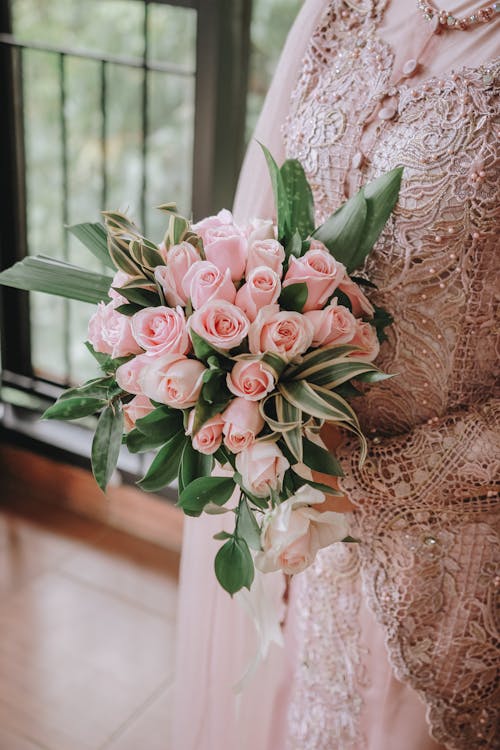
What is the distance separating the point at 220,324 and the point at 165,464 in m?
0.18

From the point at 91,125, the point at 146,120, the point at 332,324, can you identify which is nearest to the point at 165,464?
the point at 332,324

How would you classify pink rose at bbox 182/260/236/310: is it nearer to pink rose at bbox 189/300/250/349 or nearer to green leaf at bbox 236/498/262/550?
pink rose at bbox 189/300/250/349

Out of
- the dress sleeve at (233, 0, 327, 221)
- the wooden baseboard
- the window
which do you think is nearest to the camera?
the dress sleeve at (233, 0, 327, 221)

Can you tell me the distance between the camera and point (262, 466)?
78cm

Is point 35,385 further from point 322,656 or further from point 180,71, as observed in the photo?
point 322,656

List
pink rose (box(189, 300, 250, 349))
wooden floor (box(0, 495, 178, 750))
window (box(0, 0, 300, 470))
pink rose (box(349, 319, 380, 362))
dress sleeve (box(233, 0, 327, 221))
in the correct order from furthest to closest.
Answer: window (box(0, 0, 300, 470)) → wooden floor (box(0, 495, 178, 750)) → dress sleeve (box(233, 0, 327, 221)) → pink rose (box(349, 319, 380, 362)) → pink rose (box(189, 300, 250, 349))

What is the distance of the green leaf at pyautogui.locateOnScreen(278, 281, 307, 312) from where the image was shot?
81 centimetres

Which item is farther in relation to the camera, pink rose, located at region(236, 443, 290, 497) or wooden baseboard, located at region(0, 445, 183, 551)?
wooden baseboard, located at region(0, 445, 183, 551)

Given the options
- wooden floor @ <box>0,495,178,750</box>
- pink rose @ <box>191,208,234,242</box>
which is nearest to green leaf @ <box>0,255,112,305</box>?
pink rose @ <box>191,208,234,242</box>

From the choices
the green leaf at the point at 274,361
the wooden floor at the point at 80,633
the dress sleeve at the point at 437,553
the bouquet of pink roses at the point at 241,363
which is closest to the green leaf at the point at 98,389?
the bouquet of pink roses at the point at 241,363

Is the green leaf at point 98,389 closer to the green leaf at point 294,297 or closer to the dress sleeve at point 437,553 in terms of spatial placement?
the green leaf at point 294,297

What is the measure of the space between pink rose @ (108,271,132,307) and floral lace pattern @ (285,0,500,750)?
1.02 ft

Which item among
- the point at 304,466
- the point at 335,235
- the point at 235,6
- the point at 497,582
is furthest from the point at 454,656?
the point at 235,6

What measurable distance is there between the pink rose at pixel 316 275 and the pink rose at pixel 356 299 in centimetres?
4
